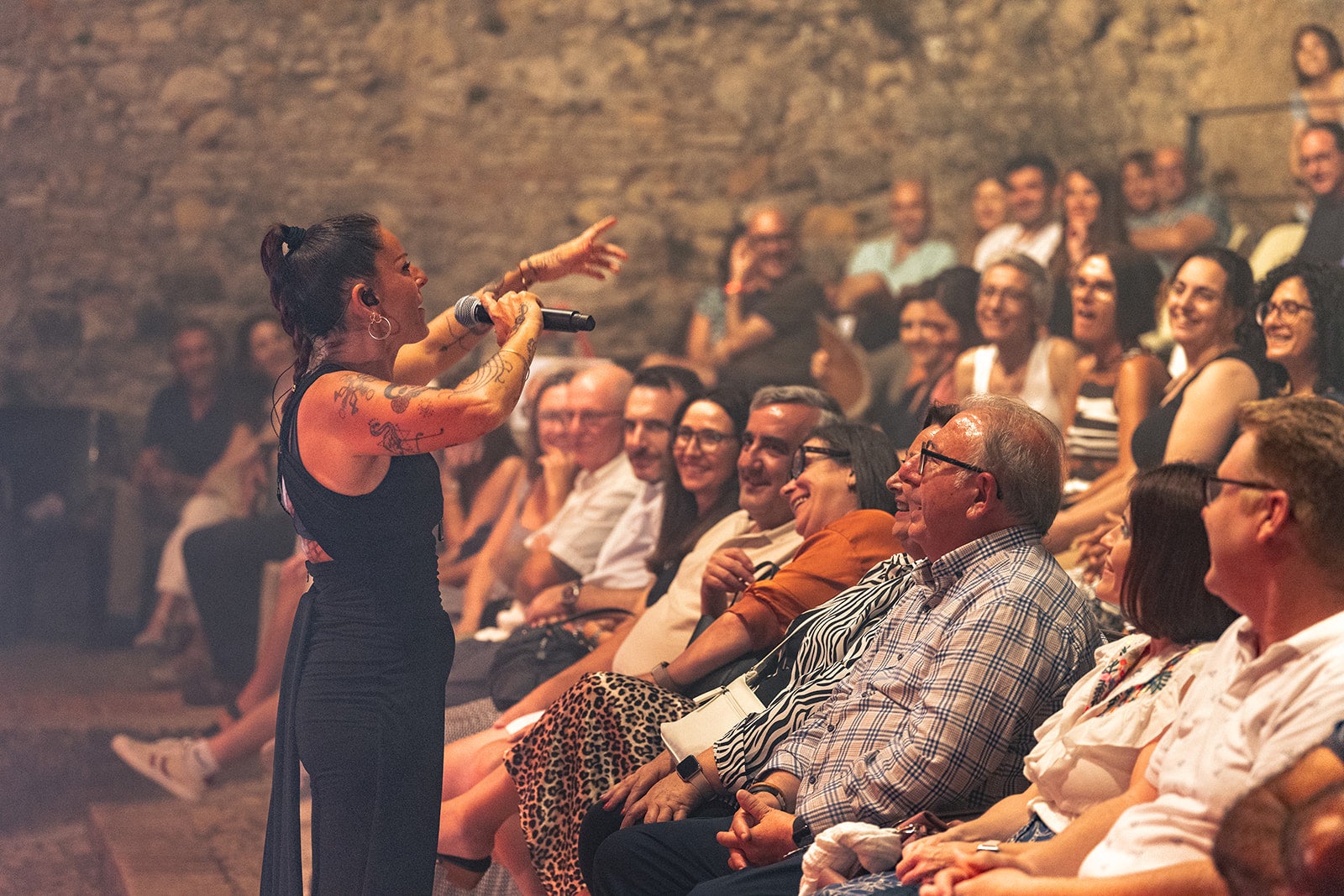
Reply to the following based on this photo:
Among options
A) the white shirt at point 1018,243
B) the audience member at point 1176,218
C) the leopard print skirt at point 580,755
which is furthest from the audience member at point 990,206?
the leopard print skirt at point 580,755

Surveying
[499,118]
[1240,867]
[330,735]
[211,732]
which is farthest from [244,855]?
[499,118]

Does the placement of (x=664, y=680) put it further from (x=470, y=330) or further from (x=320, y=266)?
(x=320, y=266)

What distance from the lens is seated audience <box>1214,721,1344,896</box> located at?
1188 mm

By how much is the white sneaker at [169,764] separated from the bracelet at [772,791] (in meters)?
2.89

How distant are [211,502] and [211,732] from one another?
176 cm

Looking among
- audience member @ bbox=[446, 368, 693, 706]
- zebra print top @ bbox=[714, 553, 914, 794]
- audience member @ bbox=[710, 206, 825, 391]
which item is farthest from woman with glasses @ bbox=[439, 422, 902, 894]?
audience member @ bbox=[710, 206, 825, 391]

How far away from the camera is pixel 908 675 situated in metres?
2.07

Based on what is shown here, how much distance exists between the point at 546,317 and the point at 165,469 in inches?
199

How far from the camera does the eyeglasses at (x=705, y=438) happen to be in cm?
348

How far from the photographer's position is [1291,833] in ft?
4.01

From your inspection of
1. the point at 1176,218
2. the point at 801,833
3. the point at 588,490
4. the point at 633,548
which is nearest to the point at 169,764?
the point at 588,490

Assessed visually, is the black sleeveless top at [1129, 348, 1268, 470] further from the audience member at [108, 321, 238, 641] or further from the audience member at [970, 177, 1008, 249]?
the audience member at [108, 321, 238, 641]

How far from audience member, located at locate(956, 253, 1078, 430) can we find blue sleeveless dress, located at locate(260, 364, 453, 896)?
2986 mm

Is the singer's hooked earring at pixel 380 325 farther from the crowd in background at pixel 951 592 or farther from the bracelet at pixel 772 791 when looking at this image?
the bracelet at pixel 772 791
